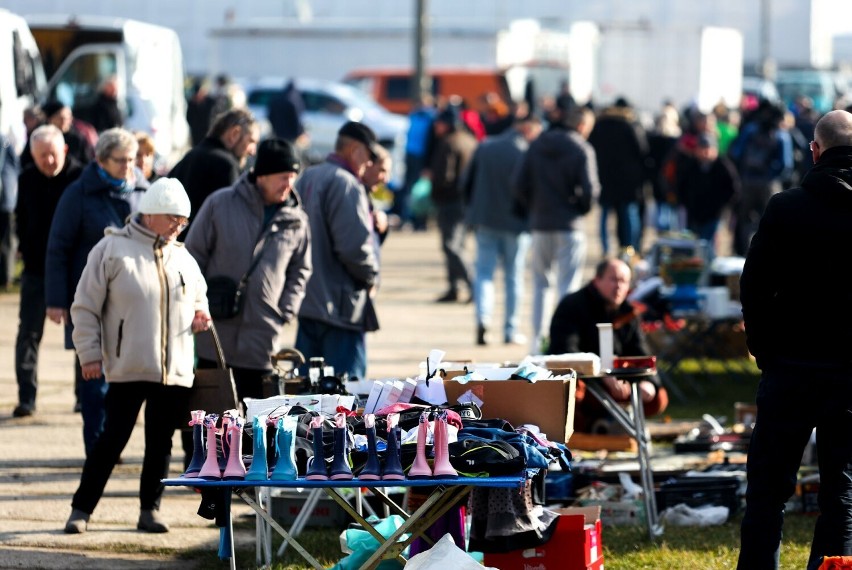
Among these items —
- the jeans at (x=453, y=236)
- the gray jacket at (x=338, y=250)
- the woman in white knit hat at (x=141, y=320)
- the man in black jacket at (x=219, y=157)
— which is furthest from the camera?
the jeans at (x=453, y=236)

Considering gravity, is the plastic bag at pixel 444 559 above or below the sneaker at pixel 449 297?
above

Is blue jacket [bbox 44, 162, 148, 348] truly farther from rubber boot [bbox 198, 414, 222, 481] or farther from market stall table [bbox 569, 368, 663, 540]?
market stall table [bbox 569, 368, 663, 540]

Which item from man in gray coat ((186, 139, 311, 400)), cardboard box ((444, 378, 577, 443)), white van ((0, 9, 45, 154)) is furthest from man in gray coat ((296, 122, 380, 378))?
white van ((0, 9, 45, 154))

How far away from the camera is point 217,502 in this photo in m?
6.73

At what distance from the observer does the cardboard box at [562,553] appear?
6.79m

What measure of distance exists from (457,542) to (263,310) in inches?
73.0

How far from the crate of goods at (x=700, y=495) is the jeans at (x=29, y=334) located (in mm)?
4082

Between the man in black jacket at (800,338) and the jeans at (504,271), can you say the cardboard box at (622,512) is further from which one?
the jeans at (504,271)

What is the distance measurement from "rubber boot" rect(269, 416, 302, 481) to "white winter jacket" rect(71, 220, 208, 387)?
146 centimetres

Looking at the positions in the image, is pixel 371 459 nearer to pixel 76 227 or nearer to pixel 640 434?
pixel 640 434

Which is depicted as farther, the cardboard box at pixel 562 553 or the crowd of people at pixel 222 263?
the crowd of people at pixel 222 263

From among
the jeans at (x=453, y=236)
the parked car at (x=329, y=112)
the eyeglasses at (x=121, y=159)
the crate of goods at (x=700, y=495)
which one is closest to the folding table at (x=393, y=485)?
the crate of goods at (x=700, y=495)

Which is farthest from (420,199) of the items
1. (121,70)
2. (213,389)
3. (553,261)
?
(213,389)

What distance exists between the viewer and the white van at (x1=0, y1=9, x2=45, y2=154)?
1742cm
